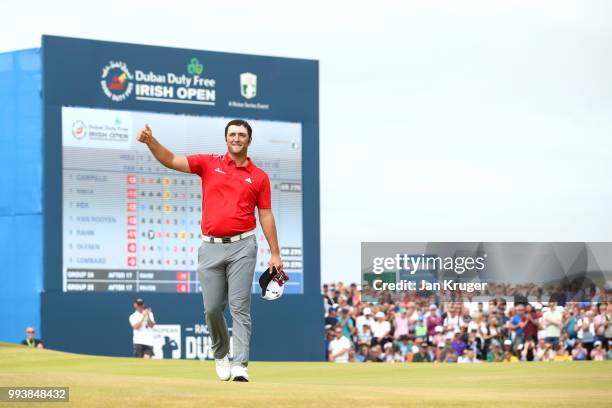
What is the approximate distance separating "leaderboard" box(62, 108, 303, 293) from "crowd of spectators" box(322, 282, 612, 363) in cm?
363

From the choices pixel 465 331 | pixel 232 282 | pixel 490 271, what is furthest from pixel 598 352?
pixel 232 282

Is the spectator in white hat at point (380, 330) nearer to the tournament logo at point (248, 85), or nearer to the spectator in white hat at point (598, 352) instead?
the spectator in white hat at point (598, 352)

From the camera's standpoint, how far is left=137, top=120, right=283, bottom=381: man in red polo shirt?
34.4 feet

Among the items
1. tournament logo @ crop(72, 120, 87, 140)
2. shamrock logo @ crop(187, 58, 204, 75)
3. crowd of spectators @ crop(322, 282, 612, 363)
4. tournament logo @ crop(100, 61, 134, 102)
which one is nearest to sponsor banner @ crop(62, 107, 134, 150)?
tournament logo @ crop(72, 120, 87, 140)

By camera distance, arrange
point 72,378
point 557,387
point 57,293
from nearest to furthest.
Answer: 1. point 72,378
2. point 557,387
3. point 57,293

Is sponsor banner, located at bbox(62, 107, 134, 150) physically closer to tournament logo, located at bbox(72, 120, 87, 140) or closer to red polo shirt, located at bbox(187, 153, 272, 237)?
tournament logo, located at bbox(72, 120, 87, 140)

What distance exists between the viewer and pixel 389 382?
13195 mm

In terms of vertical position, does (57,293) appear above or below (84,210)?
below

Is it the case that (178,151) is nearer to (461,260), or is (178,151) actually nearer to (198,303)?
(198,303)

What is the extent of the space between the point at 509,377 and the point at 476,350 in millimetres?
11217

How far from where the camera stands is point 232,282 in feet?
34.5

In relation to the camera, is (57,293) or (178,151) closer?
(57,293)

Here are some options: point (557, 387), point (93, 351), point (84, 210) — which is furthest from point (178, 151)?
point (557, 387)

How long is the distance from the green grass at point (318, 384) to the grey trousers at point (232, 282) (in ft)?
1.47
